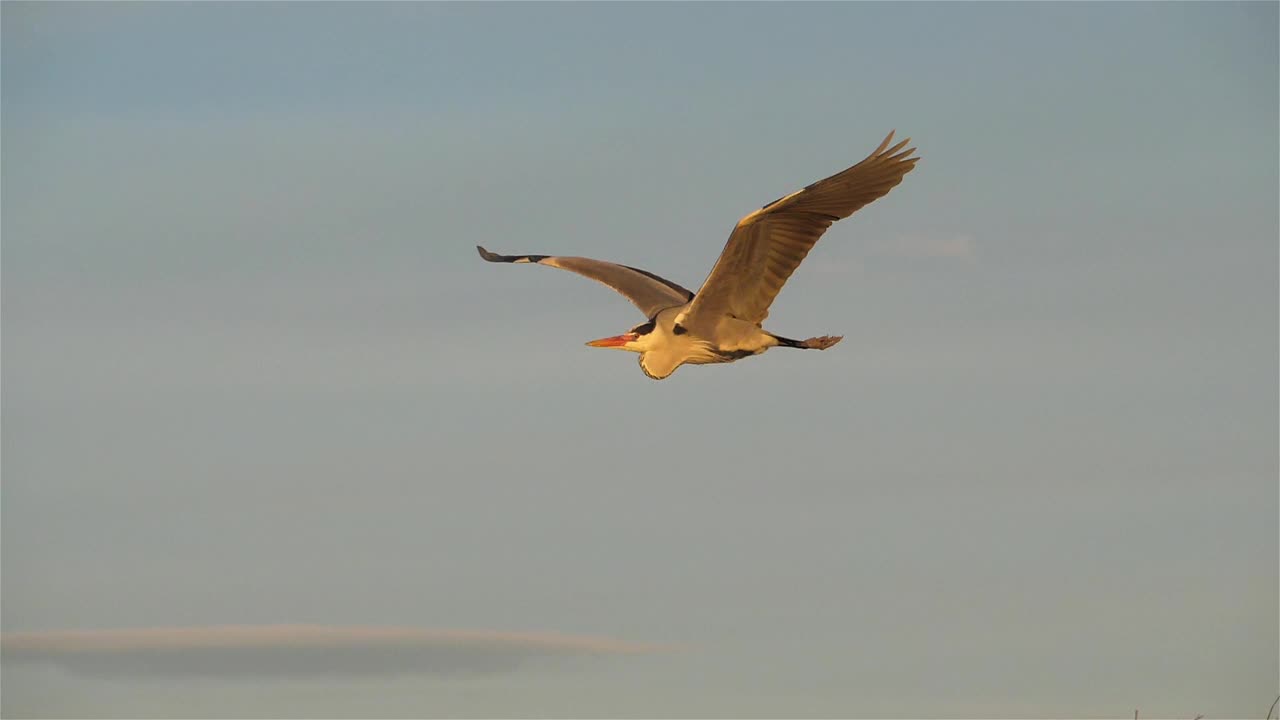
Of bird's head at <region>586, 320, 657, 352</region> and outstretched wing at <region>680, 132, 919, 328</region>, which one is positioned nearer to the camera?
outstretched wing at <region>680, 132, 919, 328</region>

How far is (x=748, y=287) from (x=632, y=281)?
2.67m

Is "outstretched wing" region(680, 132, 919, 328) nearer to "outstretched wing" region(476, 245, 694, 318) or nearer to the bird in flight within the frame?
the bird in flight

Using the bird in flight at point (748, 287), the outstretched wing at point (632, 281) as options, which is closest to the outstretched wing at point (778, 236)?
the bird in flight at point (748, 287)

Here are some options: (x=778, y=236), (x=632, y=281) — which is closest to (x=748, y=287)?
(x=778, y=236)

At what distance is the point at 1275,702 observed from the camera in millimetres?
14750

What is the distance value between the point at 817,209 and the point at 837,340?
2.19 m

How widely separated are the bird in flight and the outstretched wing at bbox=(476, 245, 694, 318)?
19 millimetres

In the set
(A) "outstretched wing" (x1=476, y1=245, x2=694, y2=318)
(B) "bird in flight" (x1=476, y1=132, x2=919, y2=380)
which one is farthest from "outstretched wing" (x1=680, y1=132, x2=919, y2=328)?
(A) "outstretched wing" (x1=476, y1=245, x2=694, y2=318)

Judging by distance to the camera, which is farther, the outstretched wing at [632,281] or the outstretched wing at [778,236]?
the outstretched wing at [632,281]

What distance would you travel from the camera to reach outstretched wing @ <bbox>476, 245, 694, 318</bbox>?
56.9 ft

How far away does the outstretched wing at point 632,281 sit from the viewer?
56.9ft

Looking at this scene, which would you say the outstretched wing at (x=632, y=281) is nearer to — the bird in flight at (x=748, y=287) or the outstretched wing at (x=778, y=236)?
the bird in flight at (x=748, y=287)

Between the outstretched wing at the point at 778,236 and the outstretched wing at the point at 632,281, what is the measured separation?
58.1 inches

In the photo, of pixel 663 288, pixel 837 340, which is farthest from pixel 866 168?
pixel 663 288
